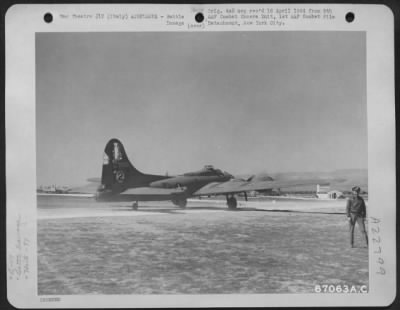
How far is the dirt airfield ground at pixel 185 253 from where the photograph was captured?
2010mm

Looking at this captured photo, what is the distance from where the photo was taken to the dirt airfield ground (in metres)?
2.01

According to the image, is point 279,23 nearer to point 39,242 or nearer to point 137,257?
point 137,257

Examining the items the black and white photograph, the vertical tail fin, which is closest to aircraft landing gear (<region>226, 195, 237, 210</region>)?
the black and white photograph

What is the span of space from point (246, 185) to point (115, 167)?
0.74 m

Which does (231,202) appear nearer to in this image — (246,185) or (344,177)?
(246,185)

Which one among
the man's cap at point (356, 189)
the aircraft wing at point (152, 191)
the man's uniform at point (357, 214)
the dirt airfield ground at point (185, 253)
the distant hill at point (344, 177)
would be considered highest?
the distant hill at point (344, 177)

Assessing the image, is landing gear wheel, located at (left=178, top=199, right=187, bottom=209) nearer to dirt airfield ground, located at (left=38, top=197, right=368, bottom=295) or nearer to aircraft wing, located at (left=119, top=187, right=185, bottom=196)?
aircraft wing, located at (left=119, top=187, right=185, bottom=196)

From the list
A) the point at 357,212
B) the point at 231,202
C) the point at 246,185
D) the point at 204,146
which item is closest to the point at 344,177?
the point at 357,212

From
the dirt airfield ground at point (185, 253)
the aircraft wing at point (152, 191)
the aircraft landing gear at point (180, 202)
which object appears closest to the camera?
the dirt airfield ground at point (185, 253)

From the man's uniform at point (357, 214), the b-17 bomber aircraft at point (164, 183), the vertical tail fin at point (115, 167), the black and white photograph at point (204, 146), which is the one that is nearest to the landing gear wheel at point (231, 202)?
the b-17 bomber aircraft at point (164, 183)

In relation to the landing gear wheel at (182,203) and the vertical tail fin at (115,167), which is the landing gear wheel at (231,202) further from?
the vertical tail fin at (115,167)

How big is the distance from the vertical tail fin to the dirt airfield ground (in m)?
0.18

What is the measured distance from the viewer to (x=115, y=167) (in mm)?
2158

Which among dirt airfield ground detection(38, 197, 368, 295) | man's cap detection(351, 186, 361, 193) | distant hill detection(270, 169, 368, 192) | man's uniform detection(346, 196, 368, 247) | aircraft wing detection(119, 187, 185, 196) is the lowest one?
dirt airfield ground detection(38, 197, 368, 295)
